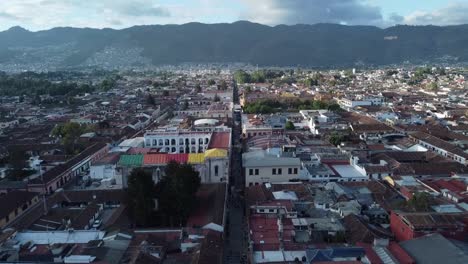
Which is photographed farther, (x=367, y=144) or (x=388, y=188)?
(x=367, y=144)

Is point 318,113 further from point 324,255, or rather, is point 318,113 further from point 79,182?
point 324,255

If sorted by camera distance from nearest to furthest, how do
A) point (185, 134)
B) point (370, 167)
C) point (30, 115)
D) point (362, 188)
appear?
point (362, 188) → point (370, 167) → point (185, 134) → point (30, 115)

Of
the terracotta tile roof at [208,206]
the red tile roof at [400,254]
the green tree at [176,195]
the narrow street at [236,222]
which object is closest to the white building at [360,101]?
the narrow street at [236,222]

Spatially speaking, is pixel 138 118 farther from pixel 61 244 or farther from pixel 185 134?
pixel 61 244

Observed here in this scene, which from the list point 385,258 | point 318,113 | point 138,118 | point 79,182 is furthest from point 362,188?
point 138,118

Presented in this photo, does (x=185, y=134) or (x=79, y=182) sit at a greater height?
(x=185, y=134)

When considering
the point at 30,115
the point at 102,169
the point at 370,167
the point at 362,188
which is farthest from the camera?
the point at 30,115
